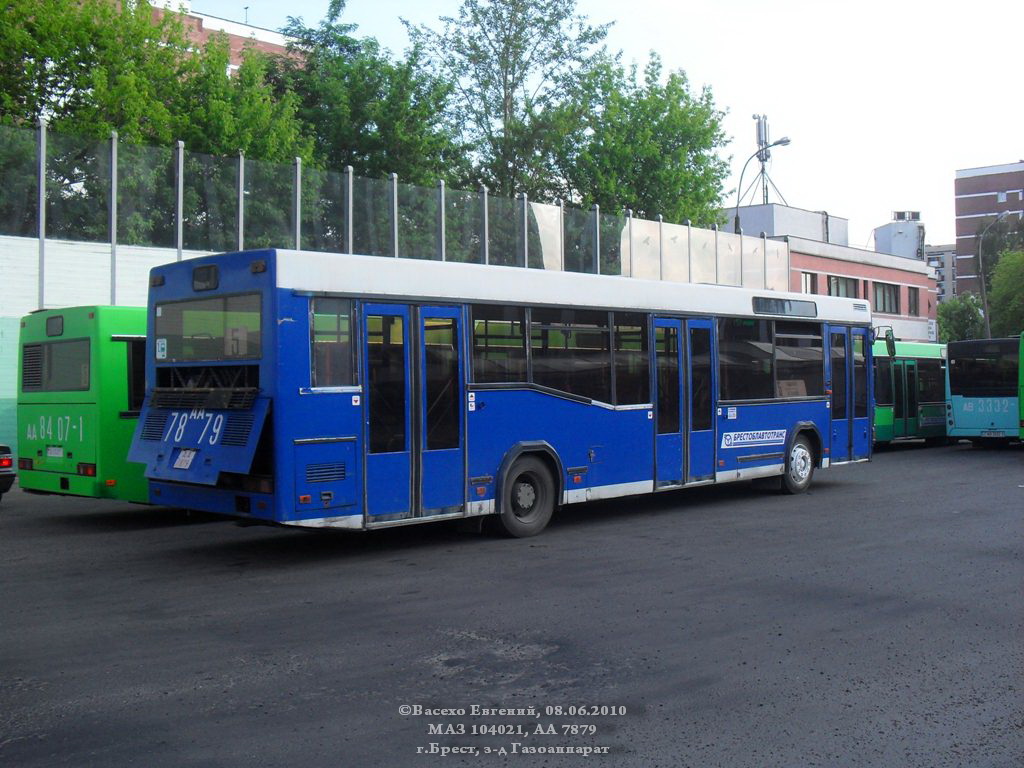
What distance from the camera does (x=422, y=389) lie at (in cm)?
1059

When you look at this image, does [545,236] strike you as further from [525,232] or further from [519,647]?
[519,647]

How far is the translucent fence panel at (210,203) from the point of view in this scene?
23297mm

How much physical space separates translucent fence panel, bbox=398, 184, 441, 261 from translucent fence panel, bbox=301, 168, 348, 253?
1.62 metres

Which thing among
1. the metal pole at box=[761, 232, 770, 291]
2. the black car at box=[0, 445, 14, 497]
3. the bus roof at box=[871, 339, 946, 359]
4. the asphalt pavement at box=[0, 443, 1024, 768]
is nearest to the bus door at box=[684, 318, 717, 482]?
the asphalt pavement at box=[0, 443, 1024, 768]

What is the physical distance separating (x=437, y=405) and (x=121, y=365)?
15.2 feet

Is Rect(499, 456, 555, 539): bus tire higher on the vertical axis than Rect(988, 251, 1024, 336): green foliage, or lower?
lower

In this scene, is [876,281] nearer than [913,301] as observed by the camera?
Yes

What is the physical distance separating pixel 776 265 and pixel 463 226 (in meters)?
16.5

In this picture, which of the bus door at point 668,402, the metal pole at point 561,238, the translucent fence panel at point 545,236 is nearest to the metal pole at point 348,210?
the translucent fence panel at point 545,236

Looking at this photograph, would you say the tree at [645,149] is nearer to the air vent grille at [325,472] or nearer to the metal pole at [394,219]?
the metal pole at [394,219]

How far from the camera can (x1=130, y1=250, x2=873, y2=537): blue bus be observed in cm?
965

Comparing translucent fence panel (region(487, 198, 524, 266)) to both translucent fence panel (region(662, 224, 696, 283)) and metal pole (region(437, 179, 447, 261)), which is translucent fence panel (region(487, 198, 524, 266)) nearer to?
metal pole (region(437, 179, 447, 261))

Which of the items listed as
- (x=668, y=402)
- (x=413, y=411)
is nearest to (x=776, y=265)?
(x=668, y=402)

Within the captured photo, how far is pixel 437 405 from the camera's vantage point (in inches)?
423
